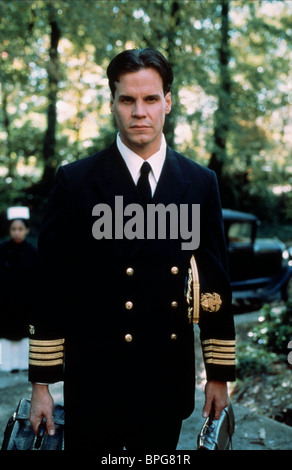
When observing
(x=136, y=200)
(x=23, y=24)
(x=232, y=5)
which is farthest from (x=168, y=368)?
(x=232, y=5)

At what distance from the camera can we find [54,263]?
1.80 m

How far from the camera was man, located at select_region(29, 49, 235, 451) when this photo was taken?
180cm

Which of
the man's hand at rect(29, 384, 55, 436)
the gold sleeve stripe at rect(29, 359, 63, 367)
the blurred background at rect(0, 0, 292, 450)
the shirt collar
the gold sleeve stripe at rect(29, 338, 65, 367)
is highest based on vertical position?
the blurred background at rect(0, 0, 292, 450)

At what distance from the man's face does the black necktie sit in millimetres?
84

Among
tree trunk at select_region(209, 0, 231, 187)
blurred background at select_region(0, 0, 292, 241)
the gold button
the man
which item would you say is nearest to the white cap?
blurred background at select_region(0, 0, 292, 241)

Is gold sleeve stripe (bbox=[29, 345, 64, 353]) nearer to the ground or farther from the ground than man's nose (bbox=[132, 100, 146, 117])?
nearer to the ground

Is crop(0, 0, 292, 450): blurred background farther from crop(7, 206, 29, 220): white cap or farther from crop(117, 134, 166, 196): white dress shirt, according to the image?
crop(117, 134, 166, 196): white dress shirt

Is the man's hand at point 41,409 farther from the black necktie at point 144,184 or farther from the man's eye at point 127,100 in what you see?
the man's eye at point 127,100

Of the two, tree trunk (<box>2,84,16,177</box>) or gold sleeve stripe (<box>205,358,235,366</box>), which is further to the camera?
tree trunk (<box>2,84,16,177</box>)

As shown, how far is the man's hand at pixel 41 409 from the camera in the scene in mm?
1806

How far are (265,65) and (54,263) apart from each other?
15.4m

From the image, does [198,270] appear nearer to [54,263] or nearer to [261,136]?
[54,263]

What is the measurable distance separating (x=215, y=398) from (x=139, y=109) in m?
1.21

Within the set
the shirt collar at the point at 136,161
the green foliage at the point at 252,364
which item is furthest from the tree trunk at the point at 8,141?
the shirt collar at the point at 136,161
